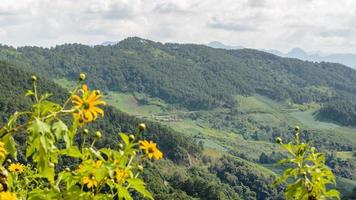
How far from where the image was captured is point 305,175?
4.70m

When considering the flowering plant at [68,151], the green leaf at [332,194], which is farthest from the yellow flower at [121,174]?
the green leaf at [332,194]

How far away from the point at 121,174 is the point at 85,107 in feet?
2.12

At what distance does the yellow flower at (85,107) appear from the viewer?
421cm

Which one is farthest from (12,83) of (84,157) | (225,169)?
(84,157)

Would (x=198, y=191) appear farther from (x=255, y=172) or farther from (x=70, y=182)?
(x=70, y=182)

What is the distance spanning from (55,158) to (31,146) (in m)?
0.51

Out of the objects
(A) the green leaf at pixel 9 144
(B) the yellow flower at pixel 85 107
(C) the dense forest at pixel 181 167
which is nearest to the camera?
(A) the green leaf at pixel 9 144

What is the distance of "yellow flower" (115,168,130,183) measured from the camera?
14.4 ft

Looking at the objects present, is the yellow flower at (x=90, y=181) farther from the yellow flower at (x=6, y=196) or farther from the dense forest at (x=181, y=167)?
the dense forest at (x=181, y=167)

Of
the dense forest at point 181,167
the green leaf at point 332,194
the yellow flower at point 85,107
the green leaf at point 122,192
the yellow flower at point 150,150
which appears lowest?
the dense forest at point 181,167

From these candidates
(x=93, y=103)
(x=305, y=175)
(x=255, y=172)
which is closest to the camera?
(x=93, y=103)

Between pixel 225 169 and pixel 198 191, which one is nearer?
pixel 198 191

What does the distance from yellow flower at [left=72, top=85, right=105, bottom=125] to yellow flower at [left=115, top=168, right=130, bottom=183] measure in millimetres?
501

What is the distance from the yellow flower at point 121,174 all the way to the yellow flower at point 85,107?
0.50 m
